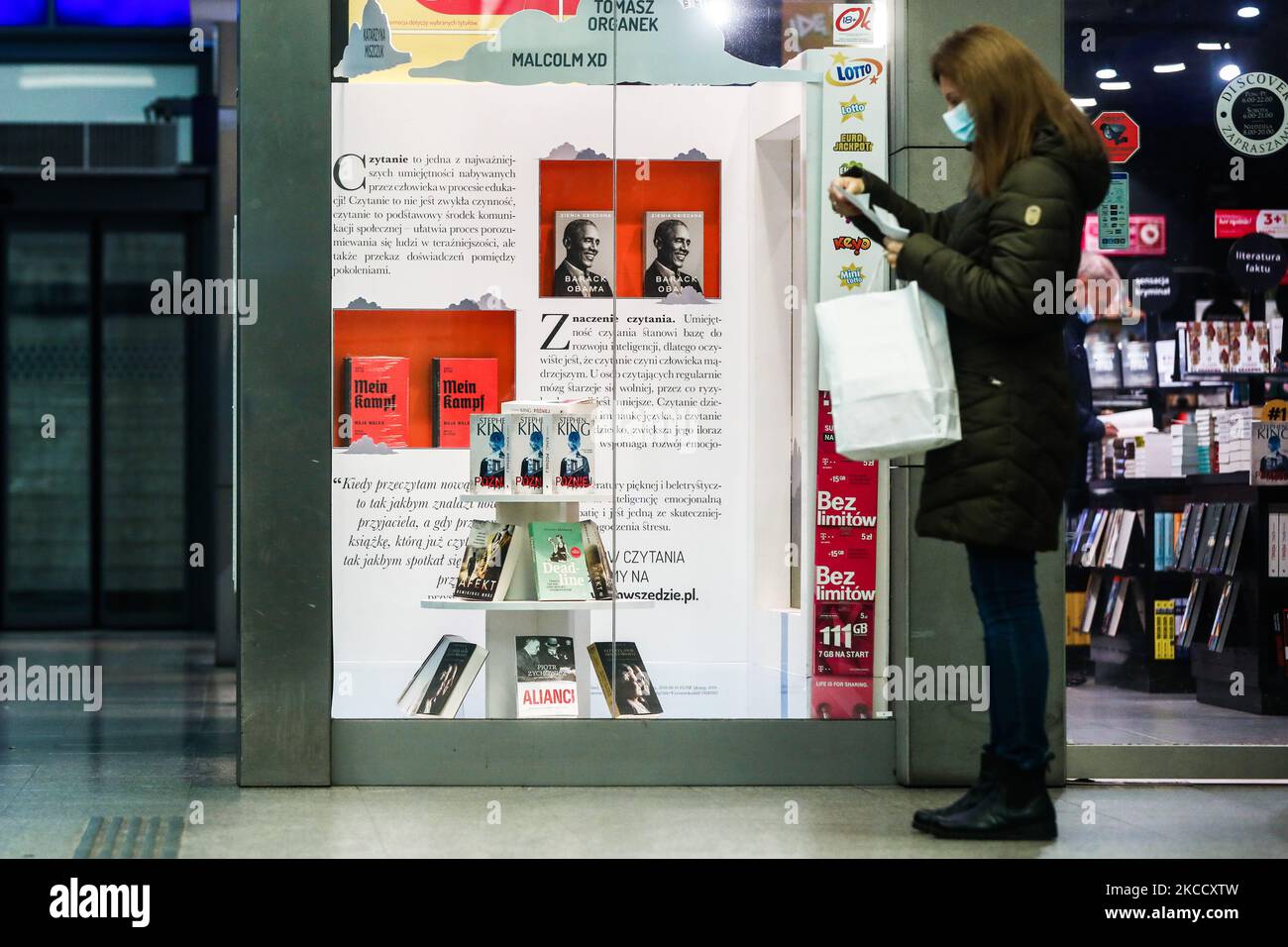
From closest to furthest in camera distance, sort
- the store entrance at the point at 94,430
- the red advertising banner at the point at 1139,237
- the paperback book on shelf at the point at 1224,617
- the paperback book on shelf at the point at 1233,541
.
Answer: the red advertising banner at the point at 1139,237
the paperback book on shelf at the point at 1224,617
the paperback book on shelf at the point at 1233,541
the store entrance at the point at 94,430

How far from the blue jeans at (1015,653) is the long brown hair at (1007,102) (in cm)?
88

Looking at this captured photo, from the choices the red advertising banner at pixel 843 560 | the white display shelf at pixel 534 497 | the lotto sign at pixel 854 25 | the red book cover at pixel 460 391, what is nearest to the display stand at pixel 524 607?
the white display shelf at pixel 534 497

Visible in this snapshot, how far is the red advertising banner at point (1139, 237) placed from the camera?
16.0ft

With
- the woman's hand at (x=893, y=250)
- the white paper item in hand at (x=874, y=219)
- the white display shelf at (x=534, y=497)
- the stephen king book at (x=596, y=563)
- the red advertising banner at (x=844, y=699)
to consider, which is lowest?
the red advertising banner at (x=844, y=699)

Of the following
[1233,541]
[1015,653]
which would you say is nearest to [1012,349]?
[1015,653]

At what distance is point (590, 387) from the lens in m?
4.80

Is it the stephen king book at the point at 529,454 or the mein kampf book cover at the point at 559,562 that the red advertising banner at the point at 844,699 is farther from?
the stephen king book at the point at 529,454

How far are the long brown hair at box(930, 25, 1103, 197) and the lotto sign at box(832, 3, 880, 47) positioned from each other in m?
0.88

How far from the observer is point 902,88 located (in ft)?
14.8

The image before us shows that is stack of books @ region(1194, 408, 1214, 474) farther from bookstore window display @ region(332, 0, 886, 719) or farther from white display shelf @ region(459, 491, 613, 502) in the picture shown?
white display shelf @ region(459, 491, 613, 502)

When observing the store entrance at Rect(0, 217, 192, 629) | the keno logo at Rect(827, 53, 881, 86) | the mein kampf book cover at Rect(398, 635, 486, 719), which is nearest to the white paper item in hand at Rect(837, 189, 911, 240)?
the keno logo at Rect(827, 53, 881, 86)

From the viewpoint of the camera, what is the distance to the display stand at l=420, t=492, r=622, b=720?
15.1 feet
